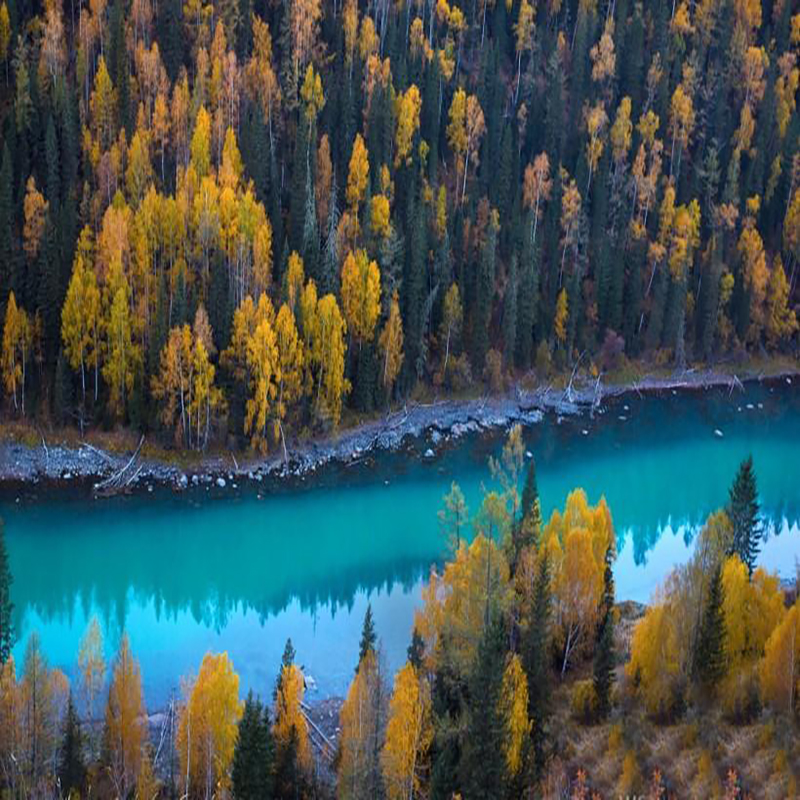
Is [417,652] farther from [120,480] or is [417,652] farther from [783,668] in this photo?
[120,480]

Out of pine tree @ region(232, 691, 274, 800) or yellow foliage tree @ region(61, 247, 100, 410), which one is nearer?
pine tree @ region(232, 691, 274, 800)

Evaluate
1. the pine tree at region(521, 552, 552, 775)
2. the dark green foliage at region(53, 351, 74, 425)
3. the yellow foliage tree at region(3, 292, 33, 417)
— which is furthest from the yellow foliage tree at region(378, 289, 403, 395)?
the pine tree at region(521, 552, 552, 775)

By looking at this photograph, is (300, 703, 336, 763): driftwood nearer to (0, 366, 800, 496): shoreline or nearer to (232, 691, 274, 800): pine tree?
(232, 691, 274, 800): pine tree

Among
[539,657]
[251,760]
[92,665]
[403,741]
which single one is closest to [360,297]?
[539,657]

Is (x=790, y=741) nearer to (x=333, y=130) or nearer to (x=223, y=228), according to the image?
(x=223, y=228)

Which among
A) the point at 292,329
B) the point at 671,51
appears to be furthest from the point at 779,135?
the point at 292,329

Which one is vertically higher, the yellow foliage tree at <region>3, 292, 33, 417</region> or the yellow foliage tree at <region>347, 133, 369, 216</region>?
the yellow foliage tree at <region>347, 133, 369, 216</region>
